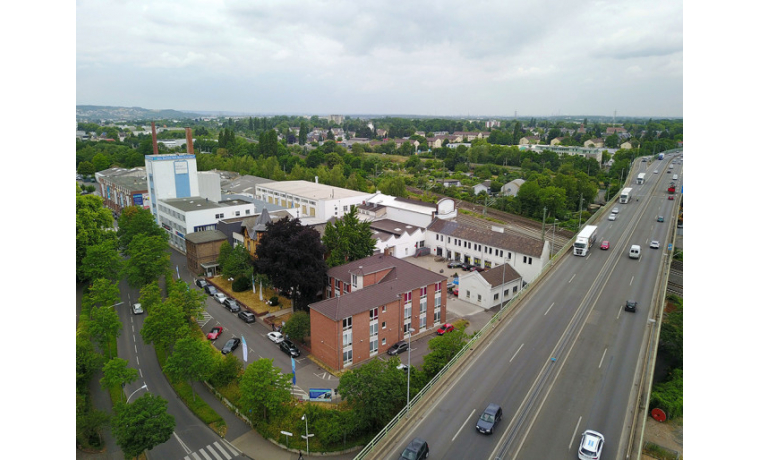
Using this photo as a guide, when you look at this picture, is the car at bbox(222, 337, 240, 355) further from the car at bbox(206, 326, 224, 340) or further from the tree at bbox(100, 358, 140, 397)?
the tree at bbox(100, 358, 140, 397)

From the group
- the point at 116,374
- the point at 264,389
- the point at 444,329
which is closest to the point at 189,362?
the point at 116,374

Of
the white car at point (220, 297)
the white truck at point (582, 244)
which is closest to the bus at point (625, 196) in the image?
the white truck at point (582, 244)

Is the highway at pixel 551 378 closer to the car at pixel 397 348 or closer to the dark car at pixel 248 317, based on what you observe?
the car at pixel 397 348

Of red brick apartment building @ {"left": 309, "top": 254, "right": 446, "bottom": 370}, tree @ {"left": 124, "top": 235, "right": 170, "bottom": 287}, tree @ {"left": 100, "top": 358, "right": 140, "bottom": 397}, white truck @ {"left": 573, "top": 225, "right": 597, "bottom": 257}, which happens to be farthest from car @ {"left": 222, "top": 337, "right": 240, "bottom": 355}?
white truck @ {"left": 573, "top": 225, "right": 597, "bottom": 257}

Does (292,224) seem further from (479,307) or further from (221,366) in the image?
(479,307)

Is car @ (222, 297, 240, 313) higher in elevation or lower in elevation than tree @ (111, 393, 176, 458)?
higher

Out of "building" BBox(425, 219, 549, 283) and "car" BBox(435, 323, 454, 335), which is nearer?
"car" BBox(435, 323, 454, 335)
